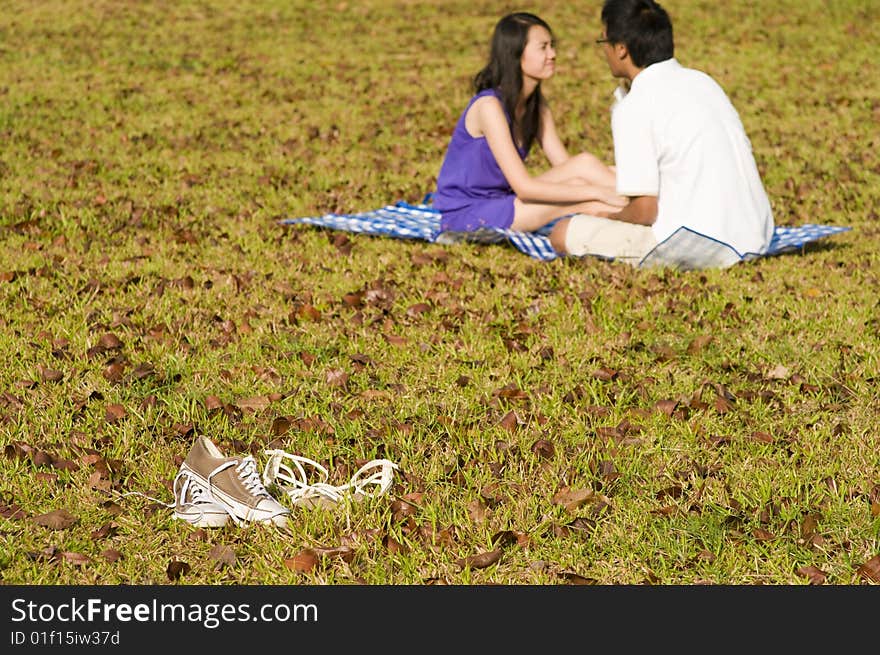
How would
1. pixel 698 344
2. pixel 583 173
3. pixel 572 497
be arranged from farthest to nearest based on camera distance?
pixel 583 173 < pixel 698 344 < pixel 572 497

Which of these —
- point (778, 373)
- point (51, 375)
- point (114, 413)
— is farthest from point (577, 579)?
point (51, 375)

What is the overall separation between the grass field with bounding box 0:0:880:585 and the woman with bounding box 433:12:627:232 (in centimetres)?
45

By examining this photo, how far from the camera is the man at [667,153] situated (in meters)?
6.61

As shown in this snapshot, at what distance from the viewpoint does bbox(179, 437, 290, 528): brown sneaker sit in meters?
3.73

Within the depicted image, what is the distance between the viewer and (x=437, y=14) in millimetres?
21781

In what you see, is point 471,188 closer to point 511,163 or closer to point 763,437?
point 511,163

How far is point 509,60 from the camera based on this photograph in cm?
745

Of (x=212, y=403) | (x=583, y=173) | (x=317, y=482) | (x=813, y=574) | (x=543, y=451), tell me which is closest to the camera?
(x=813, y=574)

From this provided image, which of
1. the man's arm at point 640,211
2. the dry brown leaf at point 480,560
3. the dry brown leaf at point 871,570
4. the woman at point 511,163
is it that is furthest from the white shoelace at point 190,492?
the woman at point 511,163

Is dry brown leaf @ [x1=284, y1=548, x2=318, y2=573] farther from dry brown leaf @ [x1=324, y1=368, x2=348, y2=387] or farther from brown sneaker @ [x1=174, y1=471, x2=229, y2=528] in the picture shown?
dry brown leaf @ [x1=324, y1=368, x2=348, y2=387]

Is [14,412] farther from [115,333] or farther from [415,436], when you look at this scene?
[415,436]

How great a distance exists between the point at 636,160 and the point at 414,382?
7.99 feet

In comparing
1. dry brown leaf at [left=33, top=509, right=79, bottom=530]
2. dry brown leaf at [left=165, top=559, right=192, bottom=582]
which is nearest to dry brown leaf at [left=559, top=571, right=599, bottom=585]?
dry brown leaf at [left=165, top=559, right=192, bottom=582]

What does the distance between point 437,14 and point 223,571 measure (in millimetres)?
19631
